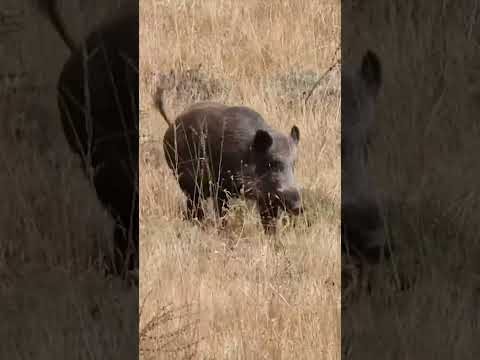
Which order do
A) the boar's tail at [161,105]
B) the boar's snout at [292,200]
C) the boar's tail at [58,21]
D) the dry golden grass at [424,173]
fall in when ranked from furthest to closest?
the boar's tail at [161,105] → the boar's snout at [292,200] → the boar's tail at [58,21] → the dry golden grass at [424,173]

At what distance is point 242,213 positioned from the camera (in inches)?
156

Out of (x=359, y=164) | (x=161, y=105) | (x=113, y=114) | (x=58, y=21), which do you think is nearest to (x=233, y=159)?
(x=161, y=105)

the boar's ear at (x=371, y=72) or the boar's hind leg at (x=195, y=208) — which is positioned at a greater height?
the boar's ear at (x=371, y=72)

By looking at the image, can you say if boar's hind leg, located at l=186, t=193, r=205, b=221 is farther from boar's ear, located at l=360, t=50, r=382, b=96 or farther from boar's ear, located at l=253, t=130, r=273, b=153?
boar's ear, located at l=360, t=50, r=382, b=96

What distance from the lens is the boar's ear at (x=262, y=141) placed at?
3939 millimetres

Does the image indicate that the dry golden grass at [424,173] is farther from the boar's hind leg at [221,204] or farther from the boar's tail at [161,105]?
the boar's tail at [161,105]

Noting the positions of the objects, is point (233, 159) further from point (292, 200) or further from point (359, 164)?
point (359, 164)

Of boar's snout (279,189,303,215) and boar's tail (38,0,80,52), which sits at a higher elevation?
boar's tail (38,0,80,52)

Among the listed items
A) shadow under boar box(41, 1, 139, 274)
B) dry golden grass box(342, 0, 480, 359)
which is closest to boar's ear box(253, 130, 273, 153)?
dry golden grass box(342, 0, 480, 359)

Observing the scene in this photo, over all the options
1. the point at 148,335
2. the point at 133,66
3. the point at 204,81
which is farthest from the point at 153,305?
the point at 204,81

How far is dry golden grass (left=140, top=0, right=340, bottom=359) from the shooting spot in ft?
9.12

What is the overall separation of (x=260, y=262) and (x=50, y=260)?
788 millimetres

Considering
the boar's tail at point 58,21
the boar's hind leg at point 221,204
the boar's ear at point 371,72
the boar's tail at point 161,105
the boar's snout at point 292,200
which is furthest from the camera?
the boar's tail at point 161,105

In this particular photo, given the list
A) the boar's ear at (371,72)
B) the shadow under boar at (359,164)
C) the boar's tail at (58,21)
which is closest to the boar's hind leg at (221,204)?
the shadow under boar at (359,164)
